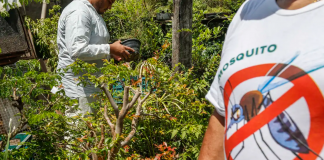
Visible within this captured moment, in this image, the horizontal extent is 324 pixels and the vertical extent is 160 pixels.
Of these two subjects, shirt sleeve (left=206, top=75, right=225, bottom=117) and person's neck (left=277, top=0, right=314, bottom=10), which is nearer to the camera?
person's neck (left=277, top=0, right=314, bottom=10)

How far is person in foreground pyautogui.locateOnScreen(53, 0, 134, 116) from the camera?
104 inches

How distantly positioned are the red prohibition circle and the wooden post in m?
2.30

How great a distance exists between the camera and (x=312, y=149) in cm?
82

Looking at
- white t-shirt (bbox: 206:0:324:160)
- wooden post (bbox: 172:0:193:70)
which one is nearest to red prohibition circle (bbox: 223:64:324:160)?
white t-shirt (bbox: 206:0:324:160)

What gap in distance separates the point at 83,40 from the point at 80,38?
1.2 inches

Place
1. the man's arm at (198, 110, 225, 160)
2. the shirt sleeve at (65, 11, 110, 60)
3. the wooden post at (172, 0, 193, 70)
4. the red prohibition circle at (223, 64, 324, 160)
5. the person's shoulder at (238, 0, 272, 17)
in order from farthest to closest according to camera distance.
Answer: the wooden post at (172, 0, 193, 70), the shirt sleeve at (65, 11, 110, 60), the man's arm at (198, 110, 225, 160), the person's shoulder at (238, 0, 272, 17), the red prohibition circle at (223, 64, 324, 160)

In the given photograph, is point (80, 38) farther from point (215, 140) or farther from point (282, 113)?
point (282, 113)

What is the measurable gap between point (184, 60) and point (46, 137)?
5.75ft

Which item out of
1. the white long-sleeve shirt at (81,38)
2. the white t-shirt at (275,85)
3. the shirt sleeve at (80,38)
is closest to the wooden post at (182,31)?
the white long-sleeve shirt at (81,38)

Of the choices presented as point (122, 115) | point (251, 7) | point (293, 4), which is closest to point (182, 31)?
point (122, 115)

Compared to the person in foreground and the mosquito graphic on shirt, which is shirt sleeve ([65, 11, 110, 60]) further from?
the mosquito graphic on shirt

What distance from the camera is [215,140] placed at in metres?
1.18

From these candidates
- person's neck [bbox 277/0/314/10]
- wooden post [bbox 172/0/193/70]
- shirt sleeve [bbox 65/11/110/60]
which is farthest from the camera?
wooden post [bbox 172/0/193/70]

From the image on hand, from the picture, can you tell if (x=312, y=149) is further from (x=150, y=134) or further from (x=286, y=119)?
(x=150, y=134)
